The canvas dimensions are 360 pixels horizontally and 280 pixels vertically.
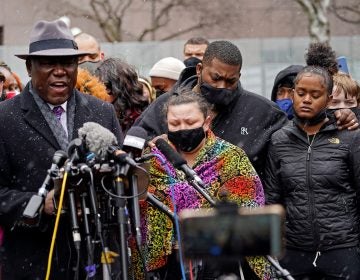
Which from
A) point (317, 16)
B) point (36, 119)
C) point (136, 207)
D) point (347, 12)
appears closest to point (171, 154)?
point (136, 207)

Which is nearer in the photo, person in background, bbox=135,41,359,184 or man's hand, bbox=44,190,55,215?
man's hand, bbox=44,190,55,215

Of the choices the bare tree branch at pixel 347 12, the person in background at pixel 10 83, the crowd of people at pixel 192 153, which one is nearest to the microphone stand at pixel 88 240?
the crowd of people at pixel 192 153

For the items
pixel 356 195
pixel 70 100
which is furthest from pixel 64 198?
pixel 356 195

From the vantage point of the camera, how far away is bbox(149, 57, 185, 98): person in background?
1172cm

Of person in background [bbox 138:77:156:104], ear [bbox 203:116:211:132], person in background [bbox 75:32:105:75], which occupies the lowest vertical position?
ear [bbox 203:116:211:132]

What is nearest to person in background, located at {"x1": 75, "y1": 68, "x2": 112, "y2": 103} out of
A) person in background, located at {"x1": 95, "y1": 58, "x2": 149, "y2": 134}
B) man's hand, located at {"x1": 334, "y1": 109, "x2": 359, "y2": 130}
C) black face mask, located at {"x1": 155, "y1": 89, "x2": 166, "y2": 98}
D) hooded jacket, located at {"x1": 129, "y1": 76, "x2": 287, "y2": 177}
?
hooded jacket, located at {"x1": 129, "y1": 76, "x2": 287, "y2": 177}

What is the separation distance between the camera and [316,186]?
8.42 m

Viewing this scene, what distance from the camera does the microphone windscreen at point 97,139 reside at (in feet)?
21.7

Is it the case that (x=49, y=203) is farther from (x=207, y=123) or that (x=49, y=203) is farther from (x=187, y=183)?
(x=207, y=123)

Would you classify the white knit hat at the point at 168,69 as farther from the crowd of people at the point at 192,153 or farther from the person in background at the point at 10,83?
the crowd of people at the point at 192,153

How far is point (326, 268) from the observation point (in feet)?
27.6

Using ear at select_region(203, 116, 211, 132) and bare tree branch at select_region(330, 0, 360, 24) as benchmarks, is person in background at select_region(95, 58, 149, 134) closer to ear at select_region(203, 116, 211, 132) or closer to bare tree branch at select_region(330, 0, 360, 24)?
ear at select_region(203, 116, 211, 132)

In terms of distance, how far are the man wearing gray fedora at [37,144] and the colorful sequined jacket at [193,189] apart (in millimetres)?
661

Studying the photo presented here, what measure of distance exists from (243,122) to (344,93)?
1.20 metres
